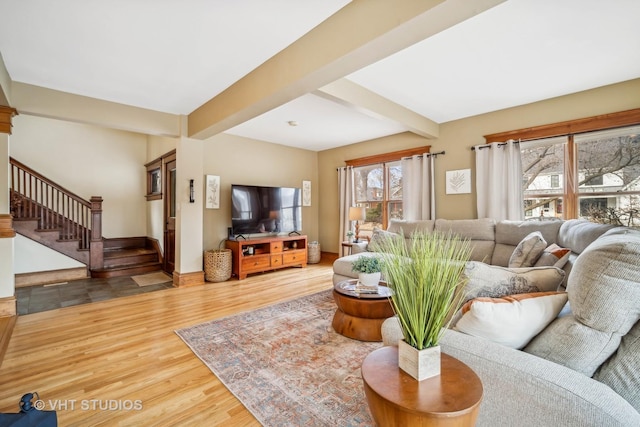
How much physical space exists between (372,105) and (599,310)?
117 inches

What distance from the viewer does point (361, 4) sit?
189 cm

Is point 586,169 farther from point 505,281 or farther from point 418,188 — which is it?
point 505,281

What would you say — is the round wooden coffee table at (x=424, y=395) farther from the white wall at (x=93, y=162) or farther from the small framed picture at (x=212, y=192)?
the white wall at (x=93, y=162)

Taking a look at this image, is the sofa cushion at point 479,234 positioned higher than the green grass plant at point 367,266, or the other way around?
the sofa cushion at point 479,234

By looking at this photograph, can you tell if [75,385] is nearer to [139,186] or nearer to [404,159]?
[404,159]

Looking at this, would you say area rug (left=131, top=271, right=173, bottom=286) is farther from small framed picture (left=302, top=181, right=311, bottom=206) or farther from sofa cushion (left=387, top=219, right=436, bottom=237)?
sofa cushion (left=387, top=219, right=436, bottom=237)

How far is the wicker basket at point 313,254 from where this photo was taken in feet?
20.3

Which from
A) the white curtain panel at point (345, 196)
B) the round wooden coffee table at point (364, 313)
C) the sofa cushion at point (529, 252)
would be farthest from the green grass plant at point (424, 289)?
the white curtain panel at point (345, 196)

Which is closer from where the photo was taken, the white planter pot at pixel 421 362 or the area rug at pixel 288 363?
the white planter pot at pixel 421 362

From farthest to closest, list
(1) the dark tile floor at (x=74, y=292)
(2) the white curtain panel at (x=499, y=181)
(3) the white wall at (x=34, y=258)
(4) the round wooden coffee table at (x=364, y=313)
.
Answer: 1. (3) the white wall at (x=34, y=258)
2. (2) the white curtain panel at (x=499, y=181)
3. (1) the dark tile floor at (x=74, y=292)
4. (4) the round wooden coffee table at (x=364, y=313)

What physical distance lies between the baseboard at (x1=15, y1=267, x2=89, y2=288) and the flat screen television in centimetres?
263

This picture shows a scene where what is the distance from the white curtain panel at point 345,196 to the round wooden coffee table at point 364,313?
339 centimetres

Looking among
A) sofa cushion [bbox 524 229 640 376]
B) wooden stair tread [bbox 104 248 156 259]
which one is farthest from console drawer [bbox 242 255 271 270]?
sofa cushion [bbox 524 229 640 376]

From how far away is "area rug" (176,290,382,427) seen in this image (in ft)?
5.47
